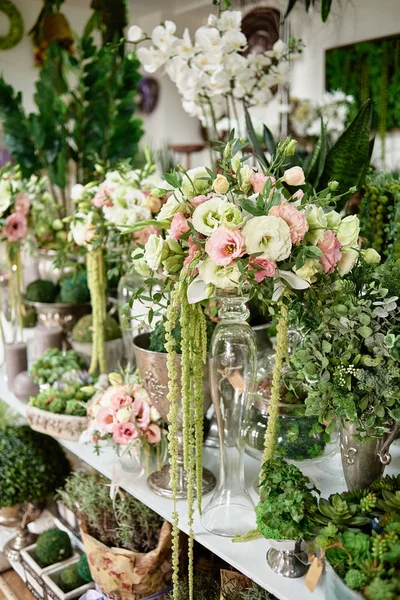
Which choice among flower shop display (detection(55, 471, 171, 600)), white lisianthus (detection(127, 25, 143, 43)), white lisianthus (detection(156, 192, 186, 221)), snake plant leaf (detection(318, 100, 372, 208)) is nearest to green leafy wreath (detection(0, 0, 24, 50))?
white lisianthus (detection(127, 25, 143, 43))

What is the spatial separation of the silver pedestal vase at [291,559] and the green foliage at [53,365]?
929 millimetres

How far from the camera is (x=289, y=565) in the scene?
1.06 metres

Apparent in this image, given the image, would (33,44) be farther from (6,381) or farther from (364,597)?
(364,597)

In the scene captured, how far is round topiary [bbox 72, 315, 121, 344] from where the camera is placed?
186cm

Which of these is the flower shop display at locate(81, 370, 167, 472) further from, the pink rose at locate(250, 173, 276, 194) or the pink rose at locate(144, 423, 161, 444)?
the pink rose at locate(250, 173, 276, 194)

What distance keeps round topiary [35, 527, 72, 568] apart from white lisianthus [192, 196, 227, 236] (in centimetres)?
125

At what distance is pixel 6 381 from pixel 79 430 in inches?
22.0

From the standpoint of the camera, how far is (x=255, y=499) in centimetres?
128

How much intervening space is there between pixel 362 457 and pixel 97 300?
92 cm

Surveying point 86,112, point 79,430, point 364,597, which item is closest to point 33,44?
point 86,112

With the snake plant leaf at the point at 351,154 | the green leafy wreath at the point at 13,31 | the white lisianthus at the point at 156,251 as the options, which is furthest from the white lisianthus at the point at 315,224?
the green leafy wreath at the point at 13,31

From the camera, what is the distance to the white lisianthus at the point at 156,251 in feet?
3.33

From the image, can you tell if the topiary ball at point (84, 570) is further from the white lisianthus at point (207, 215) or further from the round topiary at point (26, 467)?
the white lisianthus at point (207, 215)

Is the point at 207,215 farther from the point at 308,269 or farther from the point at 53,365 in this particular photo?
the point at 53,365
